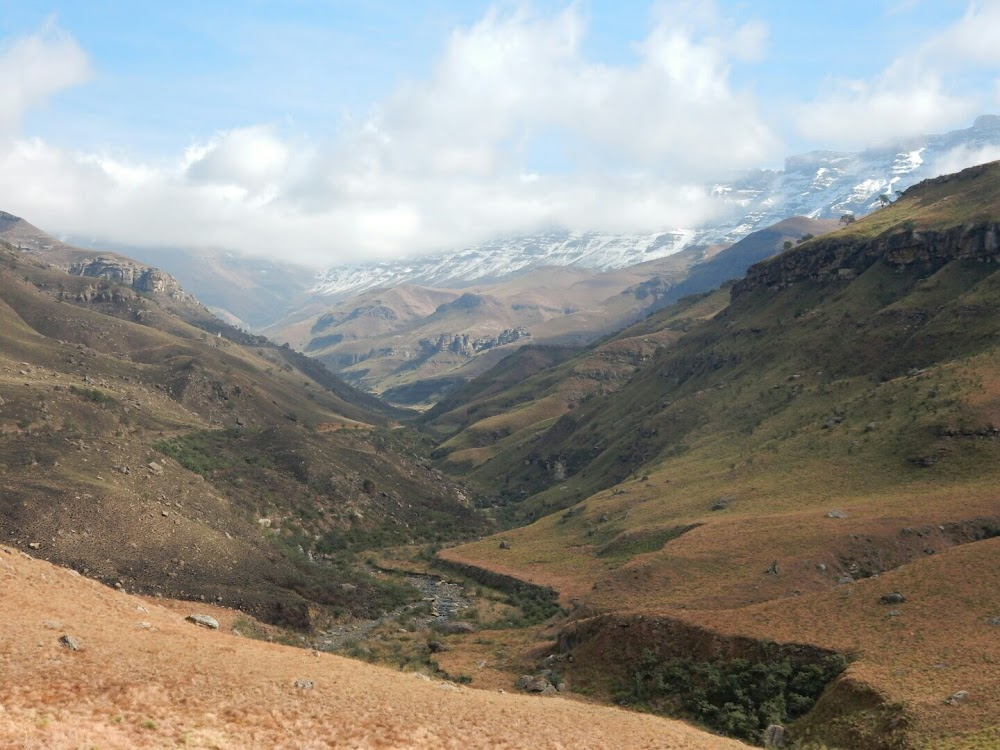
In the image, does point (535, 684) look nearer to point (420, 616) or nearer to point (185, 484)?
point (420, 616)

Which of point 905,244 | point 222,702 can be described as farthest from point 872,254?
point 222,702

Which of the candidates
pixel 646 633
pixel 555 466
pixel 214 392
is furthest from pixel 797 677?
pixel 214 392

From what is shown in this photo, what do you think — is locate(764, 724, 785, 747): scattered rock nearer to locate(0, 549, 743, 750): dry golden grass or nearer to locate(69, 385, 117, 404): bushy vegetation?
locate(0, 549, 743, 750): dry golden grass

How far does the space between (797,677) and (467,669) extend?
22976 mm

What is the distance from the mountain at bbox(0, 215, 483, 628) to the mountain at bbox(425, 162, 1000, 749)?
764 inches

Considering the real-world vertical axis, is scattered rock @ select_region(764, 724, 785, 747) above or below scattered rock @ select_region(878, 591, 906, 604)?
below

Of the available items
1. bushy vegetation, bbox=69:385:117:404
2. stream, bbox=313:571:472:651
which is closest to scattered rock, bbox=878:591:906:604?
stream, bbox=313:571:472:651

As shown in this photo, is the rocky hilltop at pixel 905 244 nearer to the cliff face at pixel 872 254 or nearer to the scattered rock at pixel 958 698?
the cliff face at pixel 872 254

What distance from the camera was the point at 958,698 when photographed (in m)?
31.9

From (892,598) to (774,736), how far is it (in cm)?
1430

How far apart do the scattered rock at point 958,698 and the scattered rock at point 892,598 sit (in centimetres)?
1241

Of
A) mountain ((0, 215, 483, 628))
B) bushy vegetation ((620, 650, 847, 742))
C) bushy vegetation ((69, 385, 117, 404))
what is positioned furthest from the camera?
bushy vegetation ((69, 385, 117, 404))

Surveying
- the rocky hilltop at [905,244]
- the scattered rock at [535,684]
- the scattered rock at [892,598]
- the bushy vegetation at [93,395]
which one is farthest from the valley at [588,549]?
the bushy vegetation at [93,395]

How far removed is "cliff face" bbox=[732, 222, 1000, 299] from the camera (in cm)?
11531
